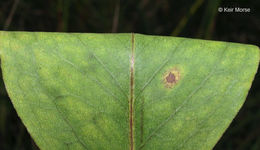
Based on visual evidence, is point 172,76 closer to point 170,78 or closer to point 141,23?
point 170,78

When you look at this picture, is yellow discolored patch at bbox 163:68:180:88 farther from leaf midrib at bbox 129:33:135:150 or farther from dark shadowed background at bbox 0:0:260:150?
dark shadowed background at bbox 0:0:260:150

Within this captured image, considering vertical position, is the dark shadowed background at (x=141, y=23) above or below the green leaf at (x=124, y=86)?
below

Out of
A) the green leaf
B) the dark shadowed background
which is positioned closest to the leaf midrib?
the green leaf

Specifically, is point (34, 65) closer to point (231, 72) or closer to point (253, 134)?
point (231, 72)

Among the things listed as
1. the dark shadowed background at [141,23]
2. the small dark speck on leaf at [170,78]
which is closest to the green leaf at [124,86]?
the small dark speck on leaf at [170,78]

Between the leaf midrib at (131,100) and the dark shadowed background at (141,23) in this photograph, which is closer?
the leaf midrib at (131,100)

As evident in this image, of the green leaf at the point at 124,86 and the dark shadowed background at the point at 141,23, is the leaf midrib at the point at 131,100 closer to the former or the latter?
the green leaf at the point at 124,86

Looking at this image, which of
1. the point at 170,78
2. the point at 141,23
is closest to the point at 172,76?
the point at 170,78
